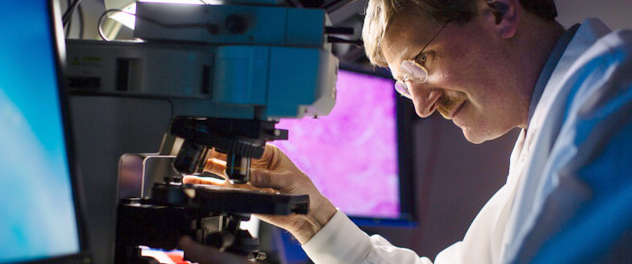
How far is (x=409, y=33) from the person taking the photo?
1346mm

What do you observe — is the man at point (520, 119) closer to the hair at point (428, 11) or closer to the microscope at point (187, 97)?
the hair at point (428, 11)

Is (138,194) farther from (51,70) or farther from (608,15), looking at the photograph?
(608,15)

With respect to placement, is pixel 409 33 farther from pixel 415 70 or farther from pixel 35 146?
pixel 35 146

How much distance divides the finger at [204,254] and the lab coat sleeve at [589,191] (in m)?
0.50

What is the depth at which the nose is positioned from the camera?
144 centimetres

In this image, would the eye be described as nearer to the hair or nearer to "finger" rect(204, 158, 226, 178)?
the hair

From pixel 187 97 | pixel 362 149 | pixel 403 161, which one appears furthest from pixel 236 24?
pixel 403 161

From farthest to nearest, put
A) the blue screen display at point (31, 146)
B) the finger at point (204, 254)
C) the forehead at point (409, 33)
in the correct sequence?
the forehead at point (409, 33), the finger at point (204, 254), the blue screen display at point (31, 146)

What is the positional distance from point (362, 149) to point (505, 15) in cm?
79

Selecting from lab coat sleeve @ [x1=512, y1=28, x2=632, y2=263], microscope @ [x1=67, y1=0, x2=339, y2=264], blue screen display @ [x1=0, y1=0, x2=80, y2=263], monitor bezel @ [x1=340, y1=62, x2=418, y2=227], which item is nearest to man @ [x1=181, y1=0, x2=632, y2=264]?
lab coat sleeve @ [x1=512, y1=28, x2=632, y2=263]

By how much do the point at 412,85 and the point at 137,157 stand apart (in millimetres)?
793

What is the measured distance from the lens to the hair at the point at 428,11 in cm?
130

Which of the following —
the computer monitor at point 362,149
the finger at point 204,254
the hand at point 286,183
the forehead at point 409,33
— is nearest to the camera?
Answer: the finger at point 204,254

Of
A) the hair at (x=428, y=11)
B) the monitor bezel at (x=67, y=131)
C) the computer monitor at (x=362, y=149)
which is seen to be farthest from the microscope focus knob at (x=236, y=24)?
the computer monitor at (x=362, y=149)
